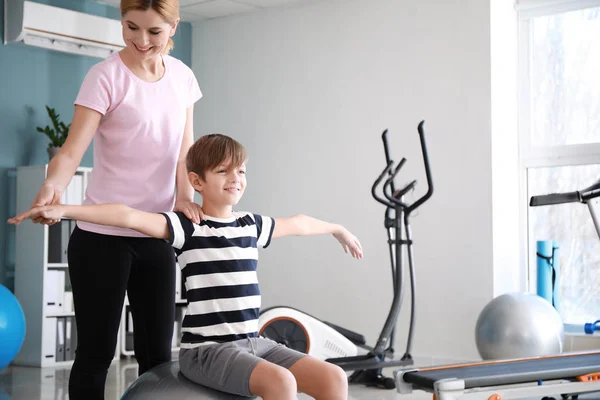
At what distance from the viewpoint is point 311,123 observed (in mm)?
5660

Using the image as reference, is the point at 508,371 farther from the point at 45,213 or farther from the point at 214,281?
the point at 45,213

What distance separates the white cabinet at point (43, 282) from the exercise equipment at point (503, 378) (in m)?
2.81

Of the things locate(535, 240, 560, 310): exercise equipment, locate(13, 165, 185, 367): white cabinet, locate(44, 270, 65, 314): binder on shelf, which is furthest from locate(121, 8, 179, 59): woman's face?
locate(535, 240, 560, 310): exercise equipment

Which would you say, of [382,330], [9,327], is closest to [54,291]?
[9,327]

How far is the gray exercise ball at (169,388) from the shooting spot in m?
2.05

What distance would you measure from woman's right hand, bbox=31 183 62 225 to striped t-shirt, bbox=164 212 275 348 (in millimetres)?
335

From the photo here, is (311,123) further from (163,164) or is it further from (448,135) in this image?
(163,164)

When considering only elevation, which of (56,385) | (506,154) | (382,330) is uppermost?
(506,154)

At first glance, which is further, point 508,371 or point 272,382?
point 508,371

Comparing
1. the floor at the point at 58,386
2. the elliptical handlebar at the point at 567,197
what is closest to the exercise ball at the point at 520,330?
the floor at the point at 58,386

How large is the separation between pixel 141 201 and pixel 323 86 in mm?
3662

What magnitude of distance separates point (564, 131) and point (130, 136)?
3.61 meters

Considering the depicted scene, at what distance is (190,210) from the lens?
6.93 ft

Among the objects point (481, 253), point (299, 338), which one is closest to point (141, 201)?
point (299, 338)
